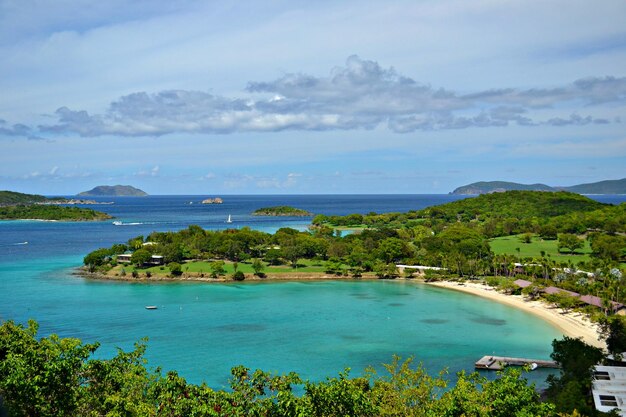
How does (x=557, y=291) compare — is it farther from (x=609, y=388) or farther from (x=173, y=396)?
(x=173, y=396)

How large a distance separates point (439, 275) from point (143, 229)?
9559cm

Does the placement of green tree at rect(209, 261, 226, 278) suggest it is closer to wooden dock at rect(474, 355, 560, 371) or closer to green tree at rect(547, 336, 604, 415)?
wooden dock at rect(474, 355, 560, 371)

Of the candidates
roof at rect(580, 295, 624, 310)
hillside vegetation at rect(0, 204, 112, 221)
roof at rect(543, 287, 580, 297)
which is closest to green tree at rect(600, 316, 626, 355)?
roof at rect(580, 295, 624, 310)

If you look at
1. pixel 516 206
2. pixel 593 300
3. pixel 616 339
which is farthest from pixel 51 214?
pixel 616 339

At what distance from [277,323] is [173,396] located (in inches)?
1133

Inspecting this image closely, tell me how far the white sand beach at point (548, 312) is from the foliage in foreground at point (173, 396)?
70.6 ft

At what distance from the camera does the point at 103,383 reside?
1830 centimetres

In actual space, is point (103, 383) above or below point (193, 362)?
above

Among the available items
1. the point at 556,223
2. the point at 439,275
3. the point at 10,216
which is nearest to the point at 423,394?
the point at 439,275

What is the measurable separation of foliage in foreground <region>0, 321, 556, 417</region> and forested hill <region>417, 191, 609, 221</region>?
115717 mm

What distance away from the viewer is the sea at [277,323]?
3562cm

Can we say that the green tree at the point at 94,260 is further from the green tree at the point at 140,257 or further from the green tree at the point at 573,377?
the green tree at the point at 573,377

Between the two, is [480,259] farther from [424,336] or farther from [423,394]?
[423,394]

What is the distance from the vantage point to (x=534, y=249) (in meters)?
83.7
